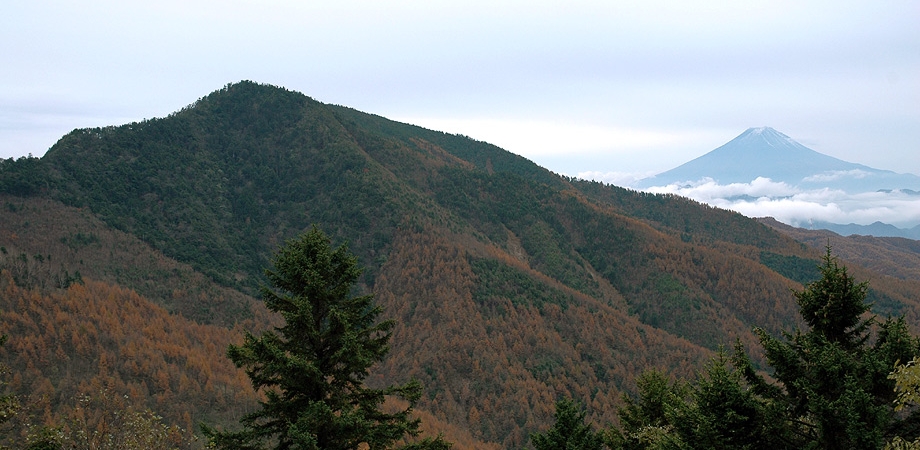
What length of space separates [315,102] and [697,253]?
94.5 m

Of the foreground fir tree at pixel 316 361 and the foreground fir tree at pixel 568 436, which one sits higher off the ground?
the foreground fir tree at pixel 316 361

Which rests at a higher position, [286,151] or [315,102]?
[315,102]

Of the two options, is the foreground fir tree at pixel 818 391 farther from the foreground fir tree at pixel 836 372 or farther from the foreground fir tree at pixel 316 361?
the foreground fir tree at pixel 316 361

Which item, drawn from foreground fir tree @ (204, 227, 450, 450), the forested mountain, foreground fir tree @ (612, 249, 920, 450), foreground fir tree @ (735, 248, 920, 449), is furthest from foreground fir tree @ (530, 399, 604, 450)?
the forested mountain

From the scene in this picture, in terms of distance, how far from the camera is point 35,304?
46.6m

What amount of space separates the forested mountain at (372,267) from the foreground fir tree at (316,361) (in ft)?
109

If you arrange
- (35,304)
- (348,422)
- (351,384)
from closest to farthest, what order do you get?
(348,422), (351,384), (35,304)

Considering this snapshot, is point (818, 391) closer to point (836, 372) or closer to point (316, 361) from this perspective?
point (836, 372)

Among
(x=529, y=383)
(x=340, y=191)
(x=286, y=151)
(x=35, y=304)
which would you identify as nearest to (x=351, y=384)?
(x=35, y=304)

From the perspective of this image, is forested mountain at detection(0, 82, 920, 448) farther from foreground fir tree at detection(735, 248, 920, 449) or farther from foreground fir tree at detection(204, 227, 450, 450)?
foreground fir tree at detection(735, 248, 920, 449)

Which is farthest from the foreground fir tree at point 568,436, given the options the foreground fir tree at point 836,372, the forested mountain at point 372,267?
the forested mountain at point 372,267

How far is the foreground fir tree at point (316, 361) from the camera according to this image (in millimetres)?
11047

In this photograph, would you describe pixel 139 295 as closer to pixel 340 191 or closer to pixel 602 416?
pixel 340 191

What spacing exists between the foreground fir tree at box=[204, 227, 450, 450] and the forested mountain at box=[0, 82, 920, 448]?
109ft
